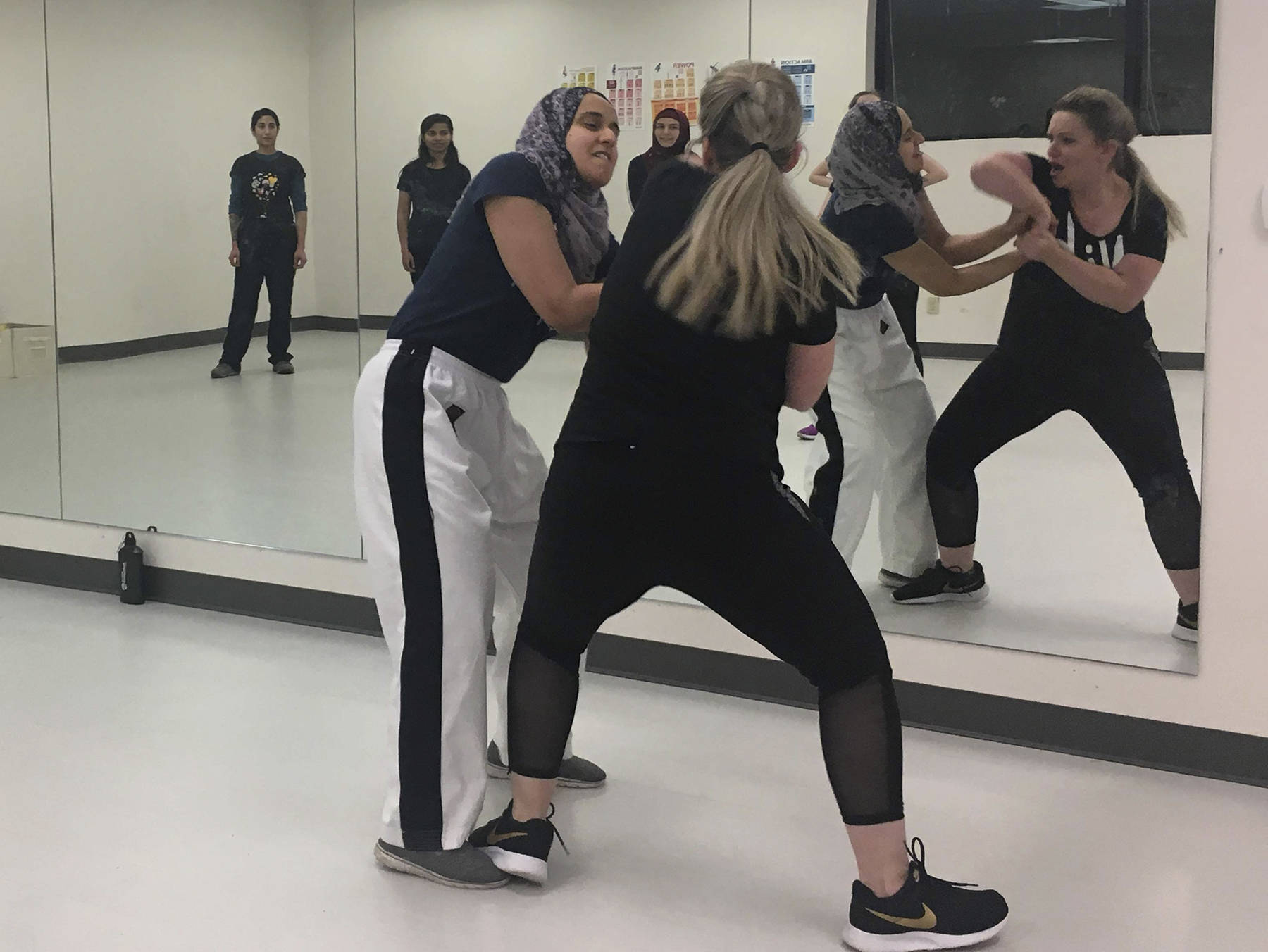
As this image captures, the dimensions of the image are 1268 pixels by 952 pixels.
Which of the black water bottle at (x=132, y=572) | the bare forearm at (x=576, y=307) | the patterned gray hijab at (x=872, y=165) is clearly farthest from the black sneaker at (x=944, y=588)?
the black water bottle at (x=132, y=572)

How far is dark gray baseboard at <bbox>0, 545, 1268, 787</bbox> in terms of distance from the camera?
3.17 metres

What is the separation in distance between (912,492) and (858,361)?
34 centimetres

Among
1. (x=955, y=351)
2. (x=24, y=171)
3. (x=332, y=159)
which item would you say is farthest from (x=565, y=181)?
(x=24, y=171)

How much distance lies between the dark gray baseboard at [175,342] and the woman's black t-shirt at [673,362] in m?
1.93

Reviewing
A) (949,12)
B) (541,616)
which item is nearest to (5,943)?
(541,616)

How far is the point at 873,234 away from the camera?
3.25 metres

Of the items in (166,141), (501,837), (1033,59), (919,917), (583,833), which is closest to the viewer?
(919,917)

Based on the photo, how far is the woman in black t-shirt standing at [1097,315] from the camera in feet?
9.95

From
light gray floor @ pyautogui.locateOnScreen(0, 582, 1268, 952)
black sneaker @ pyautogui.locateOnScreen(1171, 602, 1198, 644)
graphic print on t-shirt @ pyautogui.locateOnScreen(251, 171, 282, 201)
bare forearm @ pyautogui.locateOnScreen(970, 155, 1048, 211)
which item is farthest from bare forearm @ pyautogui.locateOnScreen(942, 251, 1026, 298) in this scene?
graphic print on t-shirt @ pyautogui.locateOnScreen(251, 171, 282, 201)

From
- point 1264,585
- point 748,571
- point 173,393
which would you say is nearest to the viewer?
point 748,571

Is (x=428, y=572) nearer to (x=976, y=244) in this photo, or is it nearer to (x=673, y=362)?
(x=673, y=362)

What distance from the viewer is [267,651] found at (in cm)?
405

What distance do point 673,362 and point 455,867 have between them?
103 centimetres

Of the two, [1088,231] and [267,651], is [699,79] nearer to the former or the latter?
[1088,231]
